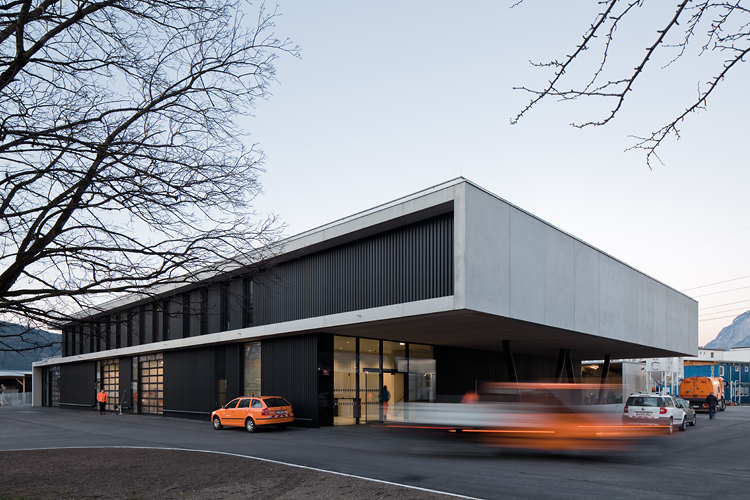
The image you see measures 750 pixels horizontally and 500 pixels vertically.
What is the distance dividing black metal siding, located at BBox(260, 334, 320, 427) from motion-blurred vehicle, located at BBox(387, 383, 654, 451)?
9630 millimetres

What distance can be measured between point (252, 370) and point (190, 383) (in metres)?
6.20

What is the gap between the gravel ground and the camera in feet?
34.9

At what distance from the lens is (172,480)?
1220 centimetres

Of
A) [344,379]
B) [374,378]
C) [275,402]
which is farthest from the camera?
[374,378]

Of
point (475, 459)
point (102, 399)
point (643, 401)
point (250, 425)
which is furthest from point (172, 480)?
point (102, 399)

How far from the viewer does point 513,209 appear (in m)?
20.4

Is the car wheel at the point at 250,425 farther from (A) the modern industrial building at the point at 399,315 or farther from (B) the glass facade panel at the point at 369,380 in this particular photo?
(B) the glass facade panel at the point at 369,380

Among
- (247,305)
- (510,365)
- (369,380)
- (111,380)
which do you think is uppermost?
(247,305)

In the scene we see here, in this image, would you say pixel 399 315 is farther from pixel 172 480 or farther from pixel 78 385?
pixel 78 385

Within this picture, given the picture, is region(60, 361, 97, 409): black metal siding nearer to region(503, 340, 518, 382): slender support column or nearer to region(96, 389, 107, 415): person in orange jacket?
region(96, 389, 107, 415): person in orange jacket

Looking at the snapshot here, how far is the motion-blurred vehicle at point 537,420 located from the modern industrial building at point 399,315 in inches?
98.3

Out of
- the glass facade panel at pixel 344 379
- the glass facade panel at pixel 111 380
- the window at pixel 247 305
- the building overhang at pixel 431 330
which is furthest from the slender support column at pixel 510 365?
the glass facade panel at pixel 111 380

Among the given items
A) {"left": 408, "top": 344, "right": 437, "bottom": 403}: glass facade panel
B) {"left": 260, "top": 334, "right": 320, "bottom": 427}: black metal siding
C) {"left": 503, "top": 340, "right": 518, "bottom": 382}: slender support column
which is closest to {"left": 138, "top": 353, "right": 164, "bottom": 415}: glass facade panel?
{"left": 260, "top": 334, "right": 320, "bottom": 427}: black metal siding

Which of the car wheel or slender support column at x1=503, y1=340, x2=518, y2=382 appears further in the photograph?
slender support column at x1=503, y1=340, x2=518, y2=382
